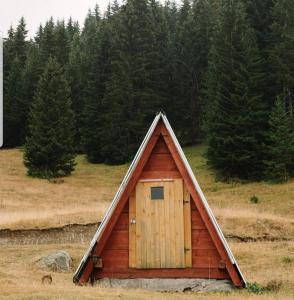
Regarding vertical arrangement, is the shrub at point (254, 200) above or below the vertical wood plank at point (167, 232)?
below

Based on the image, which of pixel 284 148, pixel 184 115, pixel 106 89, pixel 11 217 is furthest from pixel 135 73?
pixel 11 217

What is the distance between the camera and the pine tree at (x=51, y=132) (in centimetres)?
5159

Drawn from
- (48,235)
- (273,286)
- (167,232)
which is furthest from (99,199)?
(273,286)

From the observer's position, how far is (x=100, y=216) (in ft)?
94.4

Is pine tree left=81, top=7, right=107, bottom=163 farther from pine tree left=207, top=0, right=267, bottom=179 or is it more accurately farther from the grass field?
pine tree left=207, top=0, right=267, bottom=179

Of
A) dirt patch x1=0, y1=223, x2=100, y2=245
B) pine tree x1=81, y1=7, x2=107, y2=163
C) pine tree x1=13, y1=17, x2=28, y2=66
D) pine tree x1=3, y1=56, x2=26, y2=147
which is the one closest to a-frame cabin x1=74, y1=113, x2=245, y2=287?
dirt patch x1=0, y1=223, x2=100, y2=245

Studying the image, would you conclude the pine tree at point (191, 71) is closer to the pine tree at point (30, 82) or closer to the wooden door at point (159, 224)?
the pine tree at point (30, 82)

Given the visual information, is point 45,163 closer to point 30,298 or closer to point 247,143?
point 247,143

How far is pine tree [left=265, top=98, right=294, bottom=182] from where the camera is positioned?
4256cm

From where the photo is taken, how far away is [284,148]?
42406 millimetres

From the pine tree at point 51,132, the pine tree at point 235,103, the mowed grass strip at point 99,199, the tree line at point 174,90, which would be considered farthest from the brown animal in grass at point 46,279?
the pine tree at point 51,132

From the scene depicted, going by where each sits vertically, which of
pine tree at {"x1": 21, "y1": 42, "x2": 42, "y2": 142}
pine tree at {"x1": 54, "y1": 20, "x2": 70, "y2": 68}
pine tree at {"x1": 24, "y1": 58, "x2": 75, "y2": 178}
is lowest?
pine tree at {"x1": 24, "y1": 58, "x2": 75, "y2": 178}

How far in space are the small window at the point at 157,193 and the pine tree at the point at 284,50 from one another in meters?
36.8

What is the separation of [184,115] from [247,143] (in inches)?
764
